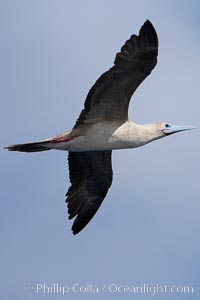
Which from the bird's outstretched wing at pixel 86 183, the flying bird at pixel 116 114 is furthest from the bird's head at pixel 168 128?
the bird's outstretched wing at pixel 86 183

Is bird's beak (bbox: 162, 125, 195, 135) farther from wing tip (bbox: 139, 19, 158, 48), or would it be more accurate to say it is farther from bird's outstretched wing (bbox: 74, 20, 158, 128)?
wing tip (bbox: 139, 19, 158, 48)

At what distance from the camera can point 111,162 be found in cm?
1908

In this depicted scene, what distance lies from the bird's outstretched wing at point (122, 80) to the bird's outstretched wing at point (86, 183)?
1.59m

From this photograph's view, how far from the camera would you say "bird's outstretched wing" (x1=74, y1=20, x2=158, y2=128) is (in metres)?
16.7

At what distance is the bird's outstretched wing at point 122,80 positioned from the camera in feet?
54.9

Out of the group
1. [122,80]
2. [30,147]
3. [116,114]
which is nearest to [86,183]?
[30,147]

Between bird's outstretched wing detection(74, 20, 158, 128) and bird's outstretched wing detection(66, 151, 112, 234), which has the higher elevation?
bird's outstretched wing detection(74, 20, 158, 128)

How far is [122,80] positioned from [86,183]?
298 centimetres

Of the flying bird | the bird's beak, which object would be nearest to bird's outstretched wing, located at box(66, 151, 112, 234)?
the flying bird

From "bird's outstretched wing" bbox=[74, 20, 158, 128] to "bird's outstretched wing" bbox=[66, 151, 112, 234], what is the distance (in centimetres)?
159

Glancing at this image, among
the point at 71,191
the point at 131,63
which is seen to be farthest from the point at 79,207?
the point at 131,63

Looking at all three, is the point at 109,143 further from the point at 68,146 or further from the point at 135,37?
the point at 135,37

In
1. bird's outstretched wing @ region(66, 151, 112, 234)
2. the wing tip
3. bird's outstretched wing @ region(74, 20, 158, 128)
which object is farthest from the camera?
bird's outstretched wing @ region(66, 151, 112, 234)

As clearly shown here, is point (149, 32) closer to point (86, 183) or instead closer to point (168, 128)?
point (168, 128)
